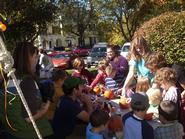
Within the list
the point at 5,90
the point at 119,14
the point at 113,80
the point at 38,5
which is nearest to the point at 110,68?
the point at 113,80

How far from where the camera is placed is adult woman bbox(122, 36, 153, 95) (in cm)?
653

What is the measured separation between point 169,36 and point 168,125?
8248mm

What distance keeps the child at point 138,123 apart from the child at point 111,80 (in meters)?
3.17

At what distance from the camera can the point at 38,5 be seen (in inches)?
868

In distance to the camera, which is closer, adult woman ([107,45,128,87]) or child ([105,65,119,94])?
child ([105,65,119,94])

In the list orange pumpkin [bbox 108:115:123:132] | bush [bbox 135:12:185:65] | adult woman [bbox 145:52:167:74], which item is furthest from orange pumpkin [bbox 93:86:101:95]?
bush [bbox 135:12:185:65]

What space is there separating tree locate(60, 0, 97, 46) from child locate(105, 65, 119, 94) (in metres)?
49.8

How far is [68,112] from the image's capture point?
5.18 metres

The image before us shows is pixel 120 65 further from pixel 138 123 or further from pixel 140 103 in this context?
pixel 138 123

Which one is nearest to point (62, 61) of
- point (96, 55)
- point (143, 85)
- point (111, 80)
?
point (96, 55)

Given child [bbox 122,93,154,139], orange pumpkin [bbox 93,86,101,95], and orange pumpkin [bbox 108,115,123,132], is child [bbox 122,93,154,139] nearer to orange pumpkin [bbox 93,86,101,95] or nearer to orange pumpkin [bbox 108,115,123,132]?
orange pumpkin [bbox 108,115,123,132]

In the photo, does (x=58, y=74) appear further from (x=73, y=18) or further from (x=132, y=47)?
(x=73, y=18)

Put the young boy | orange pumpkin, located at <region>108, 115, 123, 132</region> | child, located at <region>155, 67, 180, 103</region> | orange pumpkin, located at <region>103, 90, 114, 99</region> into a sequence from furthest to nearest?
orange pumpkin, located at <region>103, 90, 114, 99</region> → orange pumpkin, located at <region>108, 115, 123, 132</region> → child, located at <region>155, 67, 180, 103</region> → the young boy

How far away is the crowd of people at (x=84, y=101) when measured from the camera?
13.5 ft
